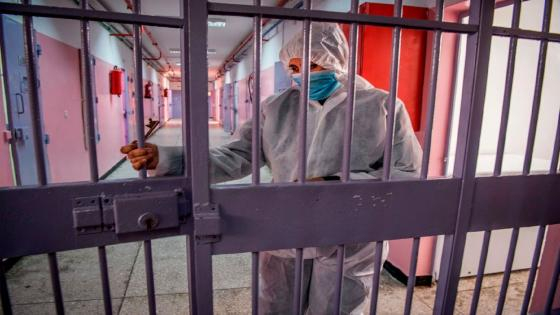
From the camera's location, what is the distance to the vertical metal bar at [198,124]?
818mm

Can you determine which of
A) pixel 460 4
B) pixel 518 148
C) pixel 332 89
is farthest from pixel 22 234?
pixel 518 148

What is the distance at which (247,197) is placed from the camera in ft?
3.00

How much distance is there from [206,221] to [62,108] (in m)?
4.03

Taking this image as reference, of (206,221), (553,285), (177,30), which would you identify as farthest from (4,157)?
(177,30)

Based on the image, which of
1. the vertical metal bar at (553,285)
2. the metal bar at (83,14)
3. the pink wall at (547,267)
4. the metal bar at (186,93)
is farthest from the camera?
the pink wall at (547,267)

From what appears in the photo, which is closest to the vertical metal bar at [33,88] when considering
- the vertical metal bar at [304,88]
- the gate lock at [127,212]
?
the gate lock at [127,212]

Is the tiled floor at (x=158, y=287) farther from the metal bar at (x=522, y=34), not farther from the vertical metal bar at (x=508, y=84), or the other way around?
the metal bar at (x=522, y=34)

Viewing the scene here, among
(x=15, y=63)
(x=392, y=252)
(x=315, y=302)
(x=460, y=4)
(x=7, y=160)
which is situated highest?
(x=460, y=4)

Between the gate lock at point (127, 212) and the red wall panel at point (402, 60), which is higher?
the red wall panel at point (402, 60)

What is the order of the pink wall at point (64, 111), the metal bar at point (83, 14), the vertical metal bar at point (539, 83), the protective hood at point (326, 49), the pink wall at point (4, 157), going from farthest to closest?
the pink wall at point (64, 111) → the pink wall at point (4, 157) → the protective hood at point (326, 49) → the vertical metal bar at point (539, 83) → the metal bar at point (83, 14)

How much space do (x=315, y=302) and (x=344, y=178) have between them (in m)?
0.75

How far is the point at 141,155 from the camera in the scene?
3.00ft

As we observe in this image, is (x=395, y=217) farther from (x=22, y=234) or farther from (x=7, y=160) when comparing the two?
(x=7, y=160)

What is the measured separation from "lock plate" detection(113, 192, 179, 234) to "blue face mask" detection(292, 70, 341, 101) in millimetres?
812
